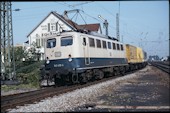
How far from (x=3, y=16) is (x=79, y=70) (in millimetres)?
8766

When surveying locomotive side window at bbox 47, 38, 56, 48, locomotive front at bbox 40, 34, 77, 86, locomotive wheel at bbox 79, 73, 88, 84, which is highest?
locomotive side window at bbox 47, 38, 56, 48

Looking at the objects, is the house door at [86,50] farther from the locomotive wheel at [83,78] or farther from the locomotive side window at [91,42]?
the locomotive wheel at [83,78]

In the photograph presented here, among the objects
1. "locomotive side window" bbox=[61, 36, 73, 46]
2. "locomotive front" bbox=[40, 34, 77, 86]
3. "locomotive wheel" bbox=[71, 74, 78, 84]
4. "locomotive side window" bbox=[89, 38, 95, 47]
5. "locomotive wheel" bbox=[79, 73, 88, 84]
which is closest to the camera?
"locomotive front" bbox=[40, 34, 77, 86]

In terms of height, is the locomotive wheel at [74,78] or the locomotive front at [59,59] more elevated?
the locomotive front at [59,59]

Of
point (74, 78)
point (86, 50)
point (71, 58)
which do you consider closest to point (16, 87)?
point (74, 78)

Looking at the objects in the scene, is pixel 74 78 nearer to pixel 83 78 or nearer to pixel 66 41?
pixel 83 78

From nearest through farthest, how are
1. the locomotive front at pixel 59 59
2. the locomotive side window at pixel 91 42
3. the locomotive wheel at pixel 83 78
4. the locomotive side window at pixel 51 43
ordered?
1. the locomotive front at pixel 59 59
2. the locomotive wheel at pixel 83 78
3. the locomotive side window at pixel 51 43
4. the locomotive side window at pixel 91 42

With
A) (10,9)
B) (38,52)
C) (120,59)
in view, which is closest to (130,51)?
(120,59)

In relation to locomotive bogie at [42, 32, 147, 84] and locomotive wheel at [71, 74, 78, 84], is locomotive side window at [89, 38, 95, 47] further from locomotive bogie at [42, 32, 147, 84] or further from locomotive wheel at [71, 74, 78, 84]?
locomotive wheel at [71, 74, 78, 84]

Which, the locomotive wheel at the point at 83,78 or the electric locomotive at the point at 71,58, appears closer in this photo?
the electric locomotive at the point at 71,58

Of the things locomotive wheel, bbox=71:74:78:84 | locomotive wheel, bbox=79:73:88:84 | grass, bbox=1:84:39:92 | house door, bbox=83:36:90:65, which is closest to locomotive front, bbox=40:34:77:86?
locomotive wheel, bbox=71:74:78:84

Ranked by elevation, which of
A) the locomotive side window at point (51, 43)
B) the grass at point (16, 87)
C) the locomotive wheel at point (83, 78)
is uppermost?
the locomotive side window at point (51, 43)

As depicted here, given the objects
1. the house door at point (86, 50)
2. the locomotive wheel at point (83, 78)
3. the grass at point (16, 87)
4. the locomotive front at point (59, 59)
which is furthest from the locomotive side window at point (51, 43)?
the grass at point (16, 87)

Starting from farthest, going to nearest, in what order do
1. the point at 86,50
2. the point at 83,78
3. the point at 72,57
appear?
1. the point at 86,50
2. the point at 83,78
3. the point at 72,57
